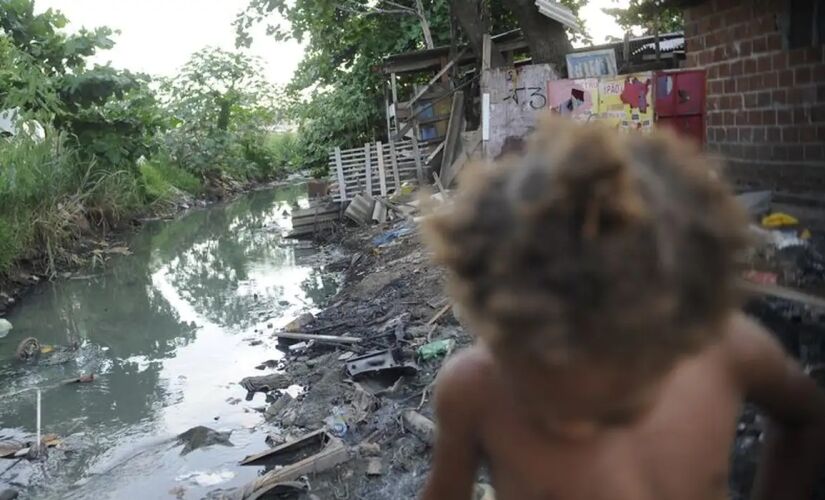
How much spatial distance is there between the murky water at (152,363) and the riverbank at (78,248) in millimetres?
286

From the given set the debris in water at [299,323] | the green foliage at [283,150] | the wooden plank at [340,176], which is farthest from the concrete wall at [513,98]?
the green foliage at [283,150]

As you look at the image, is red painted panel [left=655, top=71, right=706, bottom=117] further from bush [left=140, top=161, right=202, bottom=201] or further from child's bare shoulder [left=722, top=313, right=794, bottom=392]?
bush [left=140, top=161, right=202, bottom=201]

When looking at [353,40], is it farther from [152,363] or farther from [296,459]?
[296,459]

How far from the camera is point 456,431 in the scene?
112 cm

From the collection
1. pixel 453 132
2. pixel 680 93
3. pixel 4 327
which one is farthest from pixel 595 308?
pixel 453 132

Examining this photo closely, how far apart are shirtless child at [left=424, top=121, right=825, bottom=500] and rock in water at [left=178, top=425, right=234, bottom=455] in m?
4.97

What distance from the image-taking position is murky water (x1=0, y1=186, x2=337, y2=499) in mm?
5367

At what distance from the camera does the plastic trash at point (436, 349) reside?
225 inches

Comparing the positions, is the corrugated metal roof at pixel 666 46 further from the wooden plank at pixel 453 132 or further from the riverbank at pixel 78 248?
the riverbank at pixel 78 248

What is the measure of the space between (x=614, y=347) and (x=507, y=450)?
13.1 inches

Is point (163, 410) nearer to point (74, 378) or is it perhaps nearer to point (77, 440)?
point (77, 440)

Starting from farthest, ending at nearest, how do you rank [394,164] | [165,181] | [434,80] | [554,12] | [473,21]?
[165,181], [394,164], [434,80], [473,21], [554,12]

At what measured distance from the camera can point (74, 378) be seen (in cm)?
726

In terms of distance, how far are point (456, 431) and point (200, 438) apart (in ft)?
16.4
